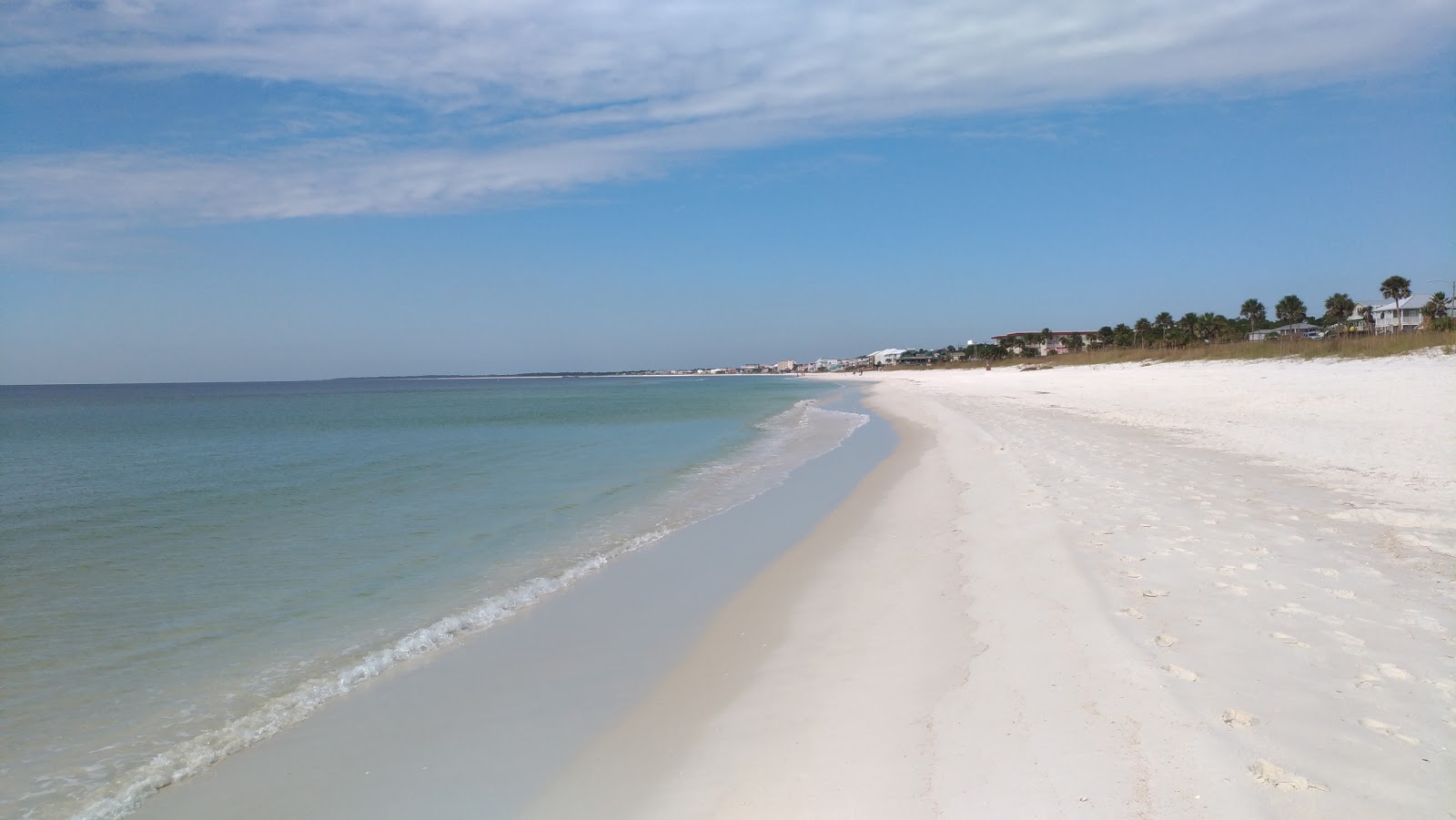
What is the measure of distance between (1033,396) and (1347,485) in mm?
24318

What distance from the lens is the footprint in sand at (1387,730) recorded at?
3.28 m

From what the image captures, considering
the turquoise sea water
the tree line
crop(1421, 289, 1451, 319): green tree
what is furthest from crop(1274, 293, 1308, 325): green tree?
the turquoise sea water

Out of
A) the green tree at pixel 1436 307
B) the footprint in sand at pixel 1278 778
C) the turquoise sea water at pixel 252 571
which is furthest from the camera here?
the green tree at pixel 1436 307

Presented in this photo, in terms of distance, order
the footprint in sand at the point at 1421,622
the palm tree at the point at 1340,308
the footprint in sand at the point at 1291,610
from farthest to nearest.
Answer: the palm tree at the point at 1340,308 → the footprint in sand at the point at 1291,610 → the footprint in sand at the point at 1421,622

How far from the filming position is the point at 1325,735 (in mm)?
3359

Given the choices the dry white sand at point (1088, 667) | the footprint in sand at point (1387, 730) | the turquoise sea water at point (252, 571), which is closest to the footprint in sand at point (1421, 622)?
the dry white sand at point (1088, 667)

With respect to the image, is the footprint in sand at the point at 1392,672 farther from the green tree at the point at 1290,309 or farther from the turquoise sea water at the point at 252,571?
the green tree at the point at 1290,309

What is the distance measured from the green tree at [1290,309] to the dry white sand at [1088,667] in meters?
71.4

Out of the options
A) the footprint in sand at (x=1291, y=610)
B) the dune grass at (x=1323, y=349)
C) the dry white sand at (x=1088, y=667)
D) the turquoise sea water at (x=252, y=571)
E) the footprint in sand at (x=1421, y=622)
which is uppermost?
the dune grass at (x=1323, y=349)

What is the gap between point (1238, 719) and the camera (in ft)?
11.7

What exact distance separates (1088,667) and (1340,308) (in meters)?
71.0

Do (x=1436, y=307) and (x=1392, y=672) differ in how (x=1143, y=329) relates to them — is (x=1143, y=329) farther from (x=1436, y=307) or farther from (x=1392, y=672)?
(x=1392, y=672)

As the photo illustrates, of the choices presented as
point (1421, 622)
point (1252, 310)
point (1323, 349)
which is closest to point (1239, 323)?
point (1252, 310)

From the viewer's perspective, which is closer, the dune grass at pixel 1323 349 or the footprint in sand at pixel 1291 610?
the footprint in sand at pixel 1291 610
